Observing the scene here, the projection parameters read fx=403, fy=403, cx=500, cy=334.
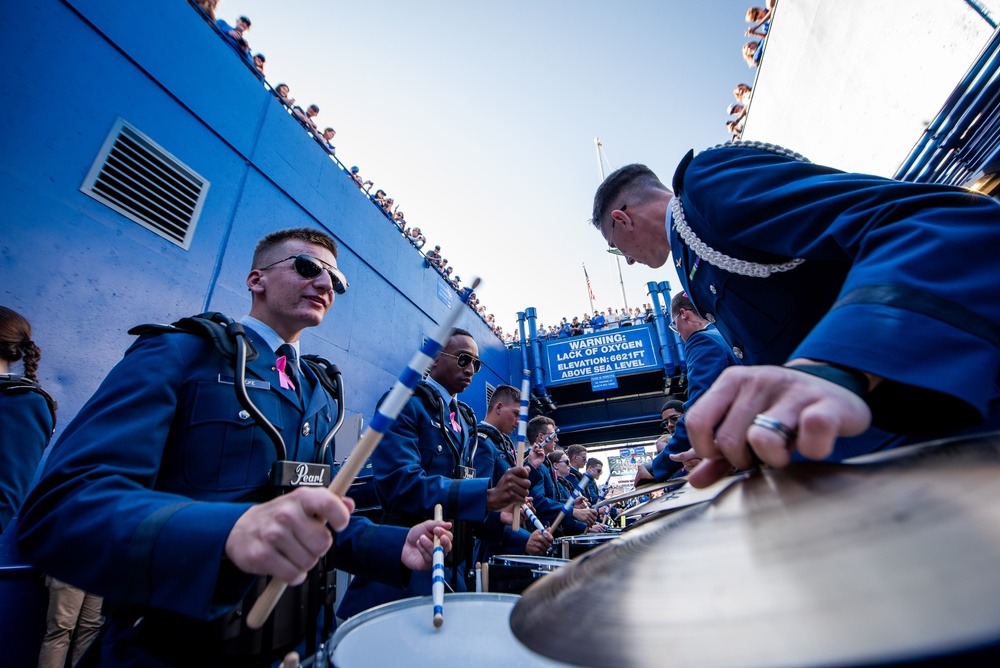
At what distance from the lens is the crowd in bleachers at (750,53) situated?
5789mm

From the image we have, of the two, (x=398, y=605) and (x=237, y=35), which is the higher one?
(x=237, y=35)

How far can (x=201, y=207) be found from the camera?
397 centimetres

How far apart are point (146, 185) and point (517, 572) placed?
170 inches

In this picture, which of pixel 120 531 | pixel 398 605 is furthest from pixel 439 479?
pixel 120 531

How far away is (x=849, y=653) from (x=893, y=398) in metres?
0.54

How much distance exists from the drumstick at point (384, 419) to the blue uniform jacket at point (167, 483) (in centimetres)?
19

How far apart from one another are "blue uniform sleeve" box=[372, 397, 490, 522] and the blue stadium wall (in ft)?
7.35

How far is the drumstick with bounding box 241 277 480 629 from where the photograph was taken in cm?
70

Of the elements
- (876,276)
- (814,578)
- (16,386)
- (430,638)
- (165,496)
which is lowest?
(430,638)

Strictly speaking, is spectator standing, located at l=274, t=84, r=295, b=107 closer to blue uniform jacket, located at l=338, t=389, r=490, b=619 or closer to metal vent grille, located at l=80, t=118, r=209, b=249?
metal vent grille, located at l=80, t=118, r=209, b=249

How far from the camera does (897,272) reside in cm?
62

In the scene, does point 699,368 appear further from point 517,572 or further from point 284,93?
point 284,93

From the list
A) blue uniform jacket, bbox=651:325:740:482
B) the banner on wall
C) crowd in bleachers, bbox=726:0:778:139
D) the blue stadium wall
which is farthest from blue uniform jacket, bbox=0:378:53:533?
the banner on wall

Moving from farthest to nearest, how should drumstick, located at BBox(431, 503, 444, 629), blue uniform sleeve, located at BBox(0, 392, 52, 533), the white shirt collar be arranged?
blue uniform sleeve, located at BBox(0, 392, 52, 533) → the white shirt collar → drumstick, located at BBox(431, 503, 444, 629)
